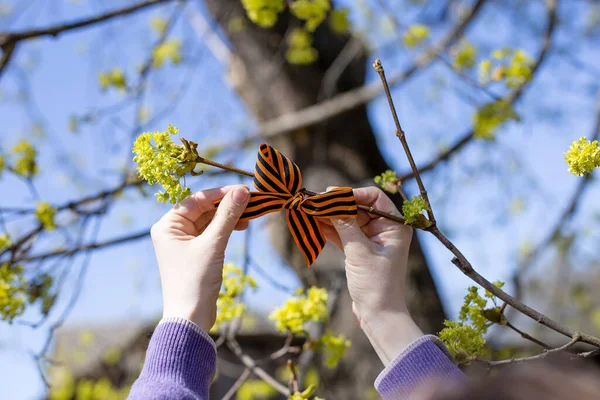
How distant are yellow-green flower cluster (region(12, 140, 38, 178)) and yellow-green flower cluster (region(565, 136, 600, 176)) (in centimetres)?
224

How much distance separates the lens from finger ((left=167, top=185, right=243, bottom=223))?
1.38m

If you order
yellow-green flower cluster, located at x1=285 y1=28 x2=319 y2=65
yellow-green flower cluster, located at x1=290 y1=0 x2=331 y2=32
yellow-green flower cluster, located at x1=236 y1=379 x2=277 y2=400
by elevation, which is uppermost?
yellow-green flower cluster, located at x1=285 y1=28 x2=319 y2=65

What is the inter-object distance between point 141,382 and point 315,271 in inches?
101

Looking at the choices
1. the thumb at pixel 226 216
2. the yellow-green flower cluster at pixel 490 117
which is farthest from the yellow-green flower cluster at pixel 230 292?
the yellow-green flower cluster at pixel 490 117

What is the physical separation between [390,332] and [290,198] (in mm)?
412

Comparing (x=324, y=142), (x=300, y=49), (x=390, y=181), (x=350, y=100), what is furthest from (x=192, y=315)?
(x=300, y=49)

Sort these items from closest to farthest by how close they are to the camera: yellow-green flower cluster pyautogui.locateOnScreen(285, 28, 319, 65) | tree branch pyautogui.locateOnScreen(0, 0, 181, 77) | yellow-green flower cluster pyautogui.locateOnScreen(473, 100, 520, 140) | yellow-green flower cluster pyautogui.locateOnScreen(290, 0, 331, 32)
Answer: tree branch pyautogui.locateOnScreen(0, 0, 181, 77)
yellow-green flower cluster pyautogui.locateOnScreen(290, 0, 331, 32)
yellow-green flower cluster pyautogui.locateOnScreen(473, 100, 520, 140)
yellow-green flower cluster pyautogui.locateOnScreen(285, 28, 319, 65)

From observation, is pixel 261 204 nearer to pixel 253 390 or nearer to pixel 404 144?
pixel 404 144

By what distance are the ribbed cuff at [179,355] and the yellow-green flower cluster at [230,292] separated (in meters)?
0.67

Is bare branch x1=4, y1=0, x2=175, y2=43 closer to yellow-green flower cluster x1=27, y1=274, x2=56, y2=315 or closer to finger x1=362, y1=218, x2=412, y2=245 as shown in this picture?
yellow-green flower cluster x1=27, y1=274, x2=56, y2=315

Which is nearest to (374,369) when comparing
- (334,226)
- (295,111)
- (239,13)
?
(295,111)

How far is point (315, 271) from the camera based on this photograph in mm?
3691

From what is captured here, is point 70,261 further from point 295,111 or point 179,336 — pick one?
point 295,111

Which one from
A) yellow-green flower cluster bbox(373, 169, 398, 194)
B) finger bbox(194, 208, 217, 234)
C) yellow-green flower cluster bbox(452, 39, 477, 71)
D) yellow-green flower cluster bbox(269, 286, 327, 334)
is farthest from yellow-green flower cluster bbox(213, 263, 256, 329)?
yellow-green flower cluster bbox(452, 39, 477, 71)
